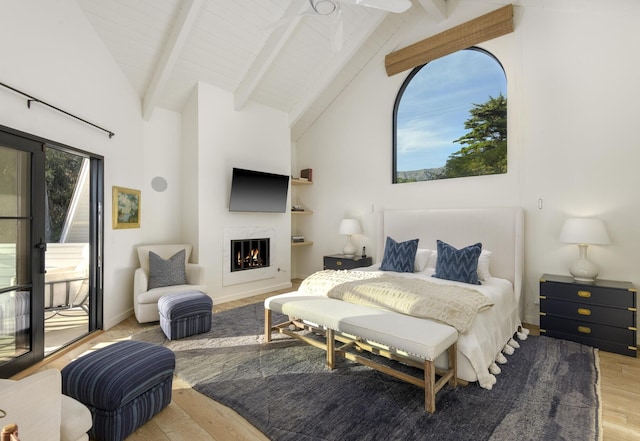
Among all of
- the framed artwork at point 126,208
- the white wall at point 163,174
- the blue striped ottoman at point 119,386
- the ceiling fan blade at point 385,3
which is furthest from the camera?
the white wall at point 163,174

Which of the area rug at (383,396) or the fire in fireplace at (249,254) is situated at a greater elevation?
the fire in fireplace at (249,254)

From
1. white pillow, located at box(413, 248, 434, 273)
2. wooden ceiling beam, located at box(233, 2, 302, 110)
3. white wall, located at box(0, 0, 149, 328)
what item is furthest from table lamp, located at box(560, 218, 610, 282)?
white wall, located at box(0, 0, 149, 328)

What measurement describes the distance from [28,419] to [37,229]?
219 centimetres

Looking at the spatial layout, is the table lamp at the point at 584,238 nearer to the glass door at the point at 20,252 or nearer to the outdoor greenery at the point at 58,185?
the glass door at the point at 20,252

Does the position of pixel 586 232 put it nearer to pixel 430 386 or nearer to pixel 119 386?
pixel 430 386

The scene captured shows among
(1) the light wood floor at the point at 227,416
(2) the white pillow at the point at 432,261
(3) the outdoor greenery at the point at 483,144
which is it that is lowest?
(1) the light wood floor at the point at 227,416

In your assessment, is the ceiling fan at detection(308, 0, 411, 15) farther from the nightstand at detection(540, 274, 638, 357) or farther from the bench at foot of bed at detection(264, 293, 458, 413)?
the nightstand at detection(540, 274, 638, 357)

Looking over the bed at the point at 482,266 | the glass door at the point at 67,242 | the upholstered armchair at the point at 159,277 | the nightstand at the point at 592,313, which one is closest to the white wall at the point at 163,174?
the upholstered armchair at the point at 159,277

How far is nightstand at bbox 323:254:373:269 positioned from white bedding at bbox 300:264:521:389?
1780 mm

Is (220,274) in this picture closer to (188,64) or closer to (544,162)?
(188,64)

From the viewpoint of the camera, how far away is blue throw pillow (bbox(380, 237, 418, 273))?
159 inches

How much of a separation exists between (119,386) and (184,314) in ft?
4.94

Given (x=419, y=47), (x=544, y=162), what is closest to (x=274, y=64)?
(x=419, y=47)

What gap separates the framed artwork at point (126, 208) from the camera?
3.82 m
